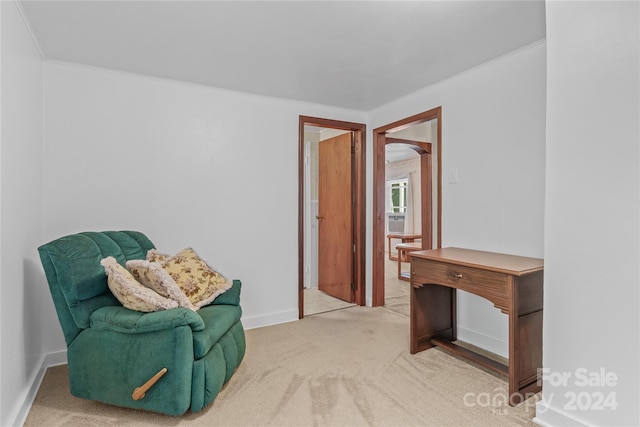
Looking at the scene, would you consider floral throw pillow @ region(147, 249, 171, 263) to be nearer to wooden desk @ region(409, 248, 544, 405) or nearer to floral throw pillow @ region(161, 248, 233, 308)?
floral throw pillow @ region(161, 248, 233, 308)

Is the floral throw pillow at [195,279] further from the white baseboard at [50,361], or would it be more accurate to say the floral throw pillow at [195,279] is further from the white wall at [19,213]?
the white baseboard at [50,361]

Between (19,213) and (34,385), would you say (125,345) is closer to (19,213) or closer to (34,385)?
(34,385)

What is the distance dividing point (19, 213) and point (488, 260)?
9.08 feet

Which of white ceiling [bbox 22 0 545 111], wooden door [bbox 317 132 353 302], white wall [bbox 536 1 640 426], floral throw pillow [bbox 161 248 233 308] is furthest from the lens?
wooden door [bbox 317 132 353 302]

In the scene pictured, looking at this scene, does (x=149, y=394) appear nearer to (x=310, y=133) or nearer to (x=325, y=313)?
(x=325, y=313)

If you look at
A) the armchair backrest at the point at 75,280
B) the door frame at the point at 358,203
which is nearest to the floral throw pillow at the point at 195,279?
the armchair backrest at the point at 75,280

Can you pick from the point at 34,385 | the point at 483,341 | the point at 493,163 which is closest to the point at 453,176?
the point at 493,163

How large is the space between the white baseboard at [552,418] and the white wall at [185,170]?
7.06 feet

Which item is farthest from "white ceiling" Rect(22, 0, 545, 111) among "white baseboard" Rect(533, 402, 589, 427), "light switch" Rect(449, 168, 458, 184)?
"white baseboard" Rect(533, 402, 589, 427)

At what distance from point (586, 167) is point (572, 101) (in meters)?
0.32

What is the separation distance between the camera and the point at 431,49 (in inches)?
91.5

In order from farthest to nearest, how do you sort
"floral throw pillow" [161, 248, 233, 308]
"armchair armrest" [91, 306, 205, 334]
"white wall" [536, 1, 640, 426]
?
"floral throw pillow" [161, 248, 233, 308] → "armchair armrest" [91, 306, 205, 334] → "white wall" [536, 1, 640, 426]

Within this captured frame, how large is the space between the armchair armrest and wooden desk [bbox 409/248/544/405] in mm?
1551

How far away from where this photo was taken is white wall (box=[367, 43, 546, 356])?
2314 millimetres
